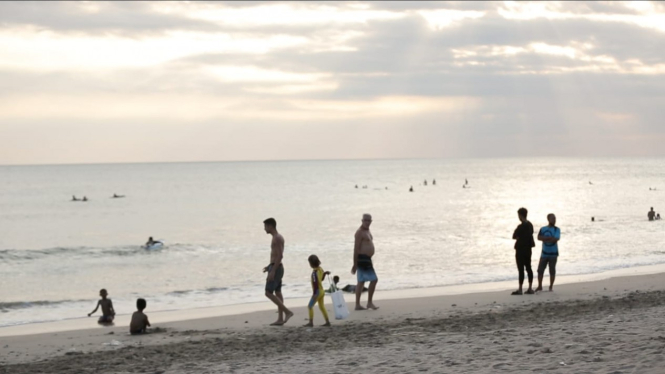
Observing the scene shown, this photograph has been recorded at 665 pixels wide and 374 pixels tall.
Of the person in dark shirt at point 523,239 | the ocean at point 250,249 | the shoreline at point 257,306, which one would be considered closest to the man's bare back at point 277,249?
the shoreline at point 257,306

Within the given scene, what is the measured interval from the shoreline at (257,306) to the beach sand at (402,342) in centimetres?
92

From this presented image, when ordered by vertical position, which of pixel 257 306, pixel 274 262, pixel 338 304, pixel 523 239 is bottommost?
pixel 257 306

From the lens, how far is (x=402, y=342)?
986 cm

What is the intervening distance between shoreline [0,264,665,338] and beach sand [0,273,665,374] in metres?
0.92

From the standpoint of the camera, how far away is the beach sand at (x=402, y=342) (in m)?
8.00

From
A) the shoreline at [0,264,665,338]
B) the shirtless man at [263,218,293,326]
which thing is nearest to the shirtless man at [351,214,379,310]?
the shoreline at [0,264,665,338]

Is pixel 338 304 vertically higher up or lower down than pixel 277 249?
lower down

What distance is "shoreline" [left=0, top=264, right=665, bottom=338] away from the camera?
14695mm

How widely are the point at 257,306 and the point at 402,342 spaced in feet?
24.7

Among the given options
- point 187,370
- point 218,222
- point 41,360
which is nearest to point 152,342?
point 41,360

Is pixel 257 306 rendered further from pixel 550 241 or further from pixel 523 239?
pixel 550 241

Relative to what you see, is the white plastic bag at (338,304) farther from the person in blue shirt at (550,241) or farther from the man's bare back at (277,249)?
the person in blue shirt at (550,241)

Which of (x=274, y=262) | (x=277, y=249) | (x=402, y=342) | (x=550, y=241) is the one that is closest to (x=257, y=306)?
(x=274, y=262)

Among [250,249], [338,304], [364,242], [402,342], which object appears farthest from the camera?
[250,249]
